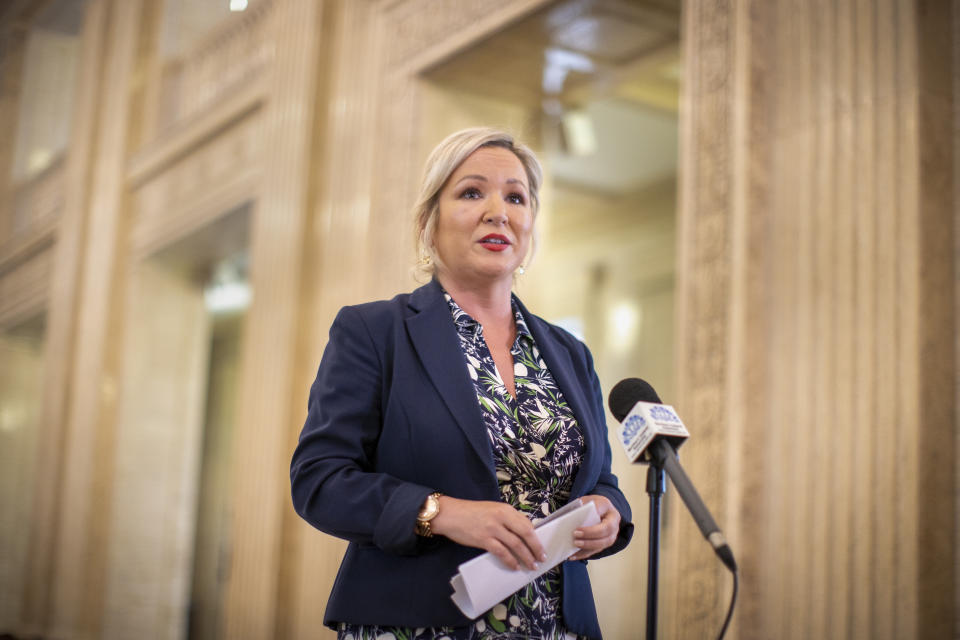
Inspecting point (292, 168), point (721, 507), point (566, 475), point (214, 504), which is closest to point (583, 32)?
point (292, 168)

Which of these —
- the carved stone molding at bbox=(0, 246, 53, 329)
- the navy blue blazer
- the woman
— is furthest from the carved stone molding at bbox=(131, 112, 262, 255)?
the navy blue blazer

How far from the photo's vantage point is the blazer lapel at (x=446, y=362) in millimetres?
1839

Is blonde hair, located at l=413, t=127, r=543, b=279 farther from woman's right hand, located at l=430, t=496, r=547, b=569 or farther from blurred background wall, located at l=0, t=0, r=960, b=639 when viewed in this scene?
blurred background wall, located at l=0, t=0, r=960, b=639

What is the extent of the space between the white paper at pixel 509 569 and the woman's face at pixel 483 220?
56cm

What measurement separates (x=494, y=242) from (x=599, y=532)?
632mm

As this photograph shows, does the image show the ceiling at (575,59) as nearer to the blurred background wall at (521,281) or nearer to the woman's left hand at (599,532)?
the blurred background wall at (521,281)

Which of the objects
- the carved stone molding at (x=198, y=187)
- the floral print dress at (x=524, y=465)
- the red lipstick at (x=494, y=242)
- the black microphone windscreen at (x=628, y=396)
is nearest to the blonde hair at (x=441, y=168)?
the red lipstick at (x=494, y=242)

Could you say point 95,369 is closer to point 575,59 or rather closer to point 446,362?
point 575,59

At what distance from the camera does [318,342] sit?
6668 millimetres

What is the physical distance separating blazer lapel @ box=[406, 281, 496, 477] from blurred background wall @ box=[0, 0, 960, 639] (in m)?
1.83

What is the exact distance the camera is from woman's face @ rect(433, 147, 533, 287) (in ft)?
6.77

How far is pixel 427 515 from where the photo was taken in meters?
1.73

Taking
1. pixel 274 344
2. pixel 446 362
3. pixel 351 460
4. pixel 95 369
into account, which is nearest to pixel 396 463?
pixel 351 460

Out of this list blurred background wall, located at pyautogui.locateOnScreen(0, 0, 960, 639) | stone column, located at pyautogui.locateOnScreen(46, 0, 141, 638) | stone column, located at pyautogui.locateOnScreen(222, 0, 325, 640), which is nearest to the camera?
blurred background wall, located at pyautogui.locateOnScreen(0, 0, 960, 639)
